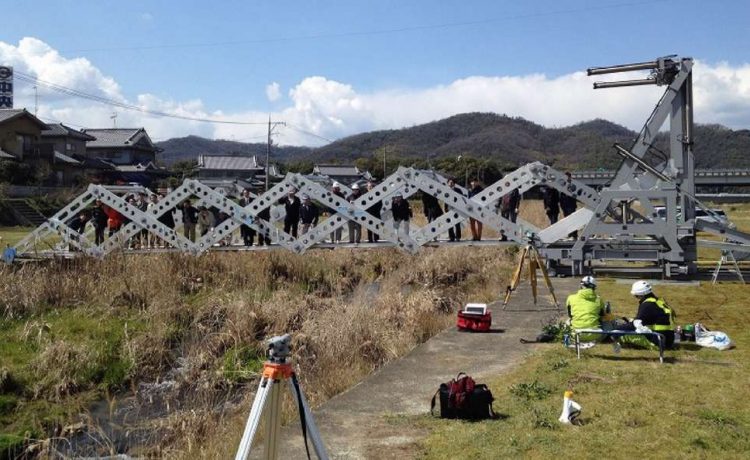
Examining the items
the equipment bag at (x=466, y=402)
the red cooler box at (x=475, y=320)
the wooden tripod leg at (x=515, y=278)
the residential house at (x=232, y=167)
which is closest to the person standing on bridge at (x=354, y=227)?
the wooden tripod leg at (x=515, y=278)

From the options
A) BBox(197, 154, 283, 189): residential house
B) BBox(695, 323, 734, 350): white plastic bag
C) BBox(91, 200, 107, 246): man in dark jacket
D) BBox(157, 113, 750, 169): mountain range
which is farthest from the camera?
BBox(157, 113, 750, 169): mountain range

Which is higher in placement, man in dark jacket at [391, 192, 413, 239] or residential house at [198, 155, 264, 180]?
residential house at [198, 155, 264, 180]

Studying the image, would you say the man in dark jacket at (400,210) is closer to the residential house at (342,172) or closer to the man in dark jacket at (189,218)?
the man in dark jacket at (189,218)

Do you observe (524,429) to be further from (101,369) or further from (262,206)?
(262,206)

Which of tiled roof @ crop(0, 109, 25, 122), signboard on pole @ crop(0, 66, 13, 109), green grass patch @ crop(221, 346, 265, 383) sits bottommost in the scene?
green grass patch @ crop(221, 346, 265, 383)

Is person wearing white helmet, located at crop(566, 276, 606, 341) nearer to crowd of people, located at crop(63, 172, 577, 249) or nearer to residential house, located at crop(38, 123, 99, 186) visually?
crowd of people, located at crop(63, 172, 577, 249)

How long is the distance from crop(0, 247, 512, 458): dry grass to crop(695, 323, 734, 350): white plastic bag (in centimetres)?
399

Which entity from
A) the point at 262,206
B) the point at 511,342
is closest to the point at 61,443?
the point at 511,342

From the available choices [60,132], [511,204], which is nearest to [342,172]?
[60,132]

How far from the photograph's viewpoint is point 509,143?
148m

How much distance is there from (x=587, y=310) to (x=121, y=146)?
2763 inches

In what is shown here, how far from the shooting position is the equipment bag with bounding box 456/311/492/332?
10711 millimetres

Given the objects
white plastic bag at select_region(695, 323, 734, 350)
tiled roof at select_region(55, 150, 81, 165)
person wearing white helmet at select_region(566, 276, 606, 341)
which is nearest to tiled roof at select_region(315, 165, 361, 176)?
Result: tiled roof at select_region(55, 150, 81, 165)

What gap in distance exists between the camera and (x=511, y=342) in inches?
393
